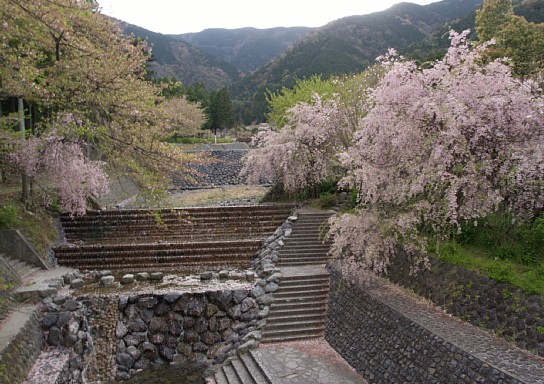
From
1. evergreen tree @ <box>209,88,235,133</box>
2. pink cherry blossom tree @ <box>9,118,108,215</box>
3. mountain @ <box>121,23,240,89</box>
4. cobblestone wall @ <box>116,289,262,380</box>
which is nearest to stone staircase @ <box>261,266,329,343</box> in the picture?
cobblestone wall @ <box>116,289,262,380</box>

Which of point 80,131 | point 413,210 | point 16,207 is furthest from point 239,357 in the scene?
point 16,207

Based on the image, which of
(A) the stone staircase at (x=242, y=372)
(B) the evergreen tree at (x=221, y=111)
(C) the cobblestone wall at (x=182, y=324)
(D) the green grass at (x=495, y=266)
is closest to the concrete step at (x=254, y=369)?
(A) the stone staircase at (x=242, y=372)

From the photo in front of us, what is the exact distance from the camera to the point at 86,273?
52.0 feet

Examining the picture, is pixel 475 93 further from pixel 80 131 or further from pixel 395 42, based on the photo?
pixel 395 42

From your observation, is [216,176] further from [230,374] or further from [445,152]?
[445,152]

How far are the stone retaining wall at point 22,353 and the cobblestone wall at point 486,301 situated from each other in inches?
386

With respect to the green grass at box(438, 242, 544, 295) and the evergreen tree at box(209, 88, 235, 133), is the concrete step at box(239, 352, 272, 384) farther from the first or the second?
the evergreen tree at box(209, 88, 235, 133)

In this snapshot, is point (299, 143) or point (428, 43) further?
point (428, 43)

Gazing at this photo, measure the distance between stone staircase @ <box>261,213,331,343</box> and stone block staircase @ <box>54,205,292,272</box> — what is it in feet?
6.97

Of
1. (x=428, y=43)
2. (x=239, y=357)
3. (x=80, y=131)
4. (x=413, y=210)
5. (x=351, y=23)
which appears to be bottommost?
(x=239, y=357)

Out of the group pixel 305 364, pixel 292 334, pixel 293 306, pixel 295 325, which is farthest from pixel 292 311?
pixel 305 364

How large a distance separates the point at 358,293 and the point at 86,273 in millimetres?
10594

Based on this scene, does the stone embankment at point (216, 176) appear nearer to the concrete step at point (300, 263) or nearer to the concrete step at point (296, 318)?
the concrete step at point (300, 263)

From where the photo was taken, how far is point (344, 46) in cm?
10556
